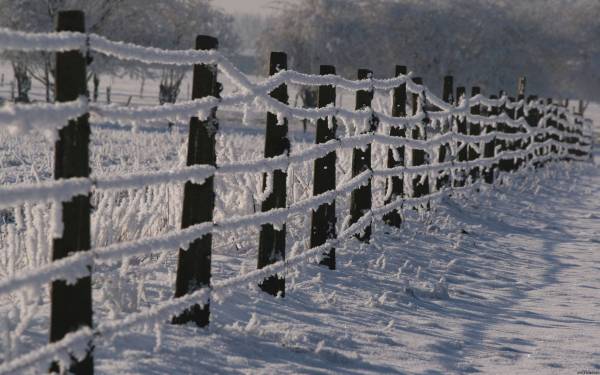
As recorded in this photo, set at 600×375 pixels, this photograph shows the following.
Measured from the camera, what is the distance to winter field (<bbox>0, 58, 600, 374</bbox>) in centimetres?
404

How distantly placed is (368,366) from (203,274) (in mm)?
992

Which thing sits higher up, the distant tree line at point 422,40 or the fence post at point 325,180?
the distant tree line at point 422,40

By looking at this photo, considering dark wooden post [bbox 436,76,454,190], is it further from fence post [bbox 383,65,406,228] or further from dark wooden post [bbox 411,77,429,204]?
fence post [bbox 383,65,406,228]

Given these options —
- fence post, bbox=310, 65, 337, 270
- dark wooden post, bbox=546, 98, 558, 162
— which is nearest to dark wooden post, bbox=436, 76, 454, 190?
fence post, bbox=310, 65, 337, 270

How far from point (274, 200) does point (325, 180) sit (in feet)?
3.51

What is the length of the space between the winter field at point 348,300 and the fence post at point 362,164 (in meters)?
0.32

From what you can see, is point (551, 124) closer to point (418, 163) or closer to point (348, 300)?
point (418, 163)

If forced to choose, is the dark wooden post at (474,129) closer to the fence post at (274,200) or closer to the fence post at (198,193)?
the fence post at (274,200)

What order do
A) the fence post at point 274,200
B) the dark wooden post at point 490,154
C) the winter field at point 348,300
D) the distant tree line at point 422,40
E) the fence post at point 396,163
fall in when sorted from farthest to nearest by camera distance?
the distant tree line at point 422,40 → the dark wooden post at point 490,154 → the fence post at point 396,163 → the fence post at point 274,200 → the winter field at point 348,300

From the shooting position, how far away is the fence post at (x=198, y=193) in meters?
4.24

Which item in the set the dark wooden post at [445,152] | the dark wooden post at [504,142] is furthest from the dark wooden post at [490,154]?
the dark wooden post at [445,152]

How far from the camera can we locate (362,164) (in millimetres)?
7371

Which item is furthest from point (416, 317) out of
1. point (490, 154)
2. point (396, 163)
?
point (490, 154)

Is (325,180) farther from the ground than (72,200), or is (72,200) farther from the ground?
(72,200)
